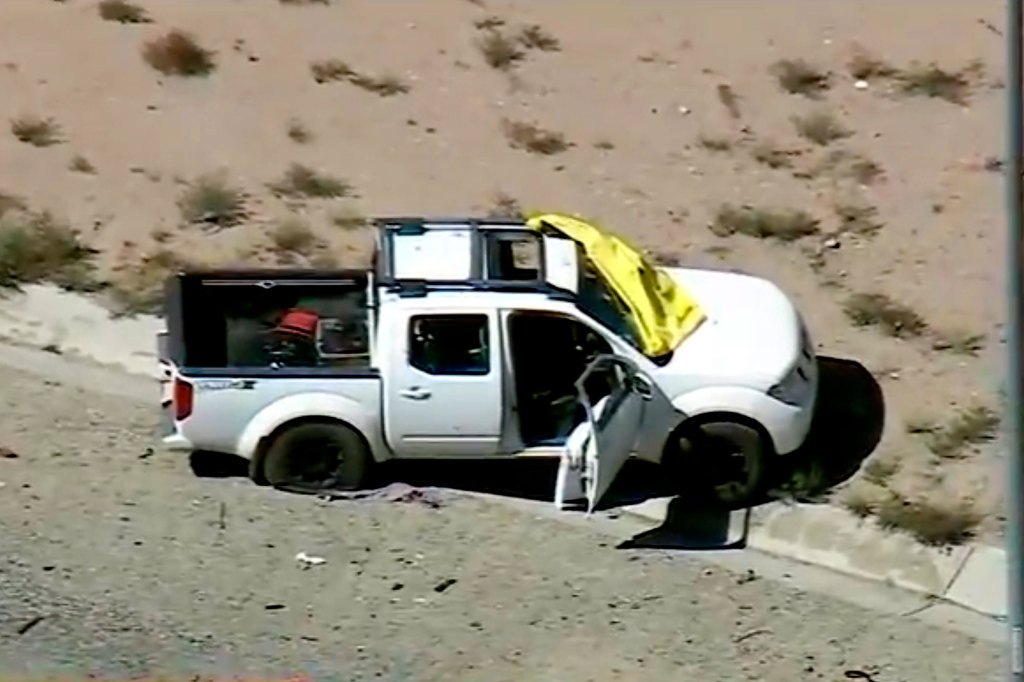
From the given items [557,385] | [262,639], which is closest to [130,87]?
[557,385]

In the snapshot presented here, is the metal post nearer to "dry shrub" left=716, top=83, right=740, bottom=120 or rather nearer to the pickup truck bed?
the pickup truck bed

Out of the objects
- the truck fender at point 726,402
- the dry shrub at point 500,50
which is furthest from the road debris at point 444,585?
the dry shrub at point 500,50

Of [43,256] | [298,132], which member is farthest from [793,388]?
[298,132]

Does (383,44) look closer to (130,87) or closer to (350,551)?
(130,87)

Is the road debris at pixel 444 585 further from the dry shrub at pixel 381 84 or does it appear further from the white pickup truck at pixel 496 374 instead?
the dry shrub at pixel 381 84

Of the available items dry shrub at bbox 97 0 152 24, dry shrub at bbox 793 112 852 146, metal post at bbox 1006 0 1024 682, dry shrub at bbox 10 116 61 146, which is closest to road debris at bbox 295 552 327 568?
metal post at bbox 1006 0 1024 682

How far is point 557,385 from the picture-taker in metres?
14.1

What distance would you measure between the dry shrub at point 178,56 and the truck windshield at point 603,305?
26.6 ft

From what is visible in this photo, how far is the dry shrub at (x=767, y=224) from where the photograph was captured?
58.3ft

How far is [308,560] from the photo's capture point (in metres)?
13.1

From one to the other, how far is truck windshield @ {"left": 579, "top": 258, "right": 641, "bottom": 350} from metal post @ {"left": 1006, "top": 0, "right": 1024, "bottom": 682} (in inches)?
139

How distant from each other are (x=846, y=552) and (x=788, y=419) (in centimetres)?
95

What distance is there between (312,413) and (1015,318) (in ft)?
17.0

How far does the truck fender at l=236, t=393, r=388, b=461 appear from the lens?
13812mm
